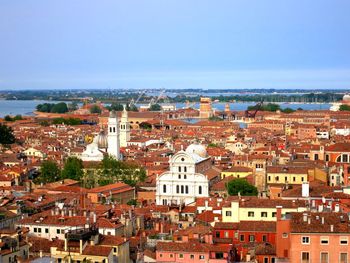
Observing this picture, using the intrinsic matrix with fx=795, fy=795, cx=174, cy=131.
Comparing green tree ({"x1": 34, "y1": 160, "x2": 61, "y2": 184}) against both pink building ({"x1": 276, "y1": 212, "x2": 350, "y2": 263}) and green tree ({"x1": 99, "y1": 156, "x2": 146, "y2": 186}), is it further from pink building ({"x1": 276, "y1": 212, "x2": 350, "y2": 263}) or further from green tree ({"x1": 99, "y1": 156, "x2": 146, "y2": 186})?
pink building ({"x1": 276, "y1": 212, "x2": 350, "y2": 263})

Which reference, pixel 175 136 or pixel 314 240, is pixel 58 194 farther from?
pixel 175 136

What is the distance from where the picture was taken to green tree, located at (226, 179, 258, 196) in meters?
34.8

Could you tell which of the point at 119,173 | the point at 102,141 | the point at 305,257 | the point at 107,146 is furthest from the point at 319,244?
the point at 102,141

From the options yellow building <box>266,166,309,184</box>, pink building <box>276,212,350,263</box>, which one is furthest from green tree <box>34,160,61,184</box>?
pink building <box>276,212,350,263</box>

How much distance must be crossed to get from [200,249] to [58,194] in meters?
15.2

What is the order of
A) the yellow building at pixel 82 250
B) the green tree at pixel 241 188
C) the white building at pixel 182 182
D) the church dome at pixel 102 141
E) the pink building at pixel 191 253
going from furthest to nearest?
the church dome at pixel 102 141, the white building at pixel 182 182, the green tree at pixel 241 188, the pink building at pixel 191 253, the yellow building at pixel 82 250

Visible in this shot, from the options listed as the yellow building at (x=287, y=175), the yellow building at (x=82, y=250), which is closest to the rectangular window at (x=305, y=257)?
the yellow building at (x=82, y=250)

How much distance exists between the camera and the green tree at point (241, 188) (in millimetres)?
34781

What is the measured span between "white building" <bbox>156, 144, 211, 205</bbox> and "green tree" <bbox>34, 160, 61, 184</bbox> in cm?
806

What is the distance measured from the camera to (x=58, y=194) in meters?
34.1

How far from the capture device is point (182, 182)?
3834cm

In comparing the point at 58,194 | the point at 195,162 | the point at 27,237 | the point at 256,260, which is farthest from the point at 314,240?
the point at 195,162

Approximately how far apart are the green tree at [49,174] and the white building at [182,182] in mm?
8065

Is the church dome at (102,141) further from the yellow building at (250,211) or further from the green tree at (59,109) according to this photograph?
the green tree at (59,109)
